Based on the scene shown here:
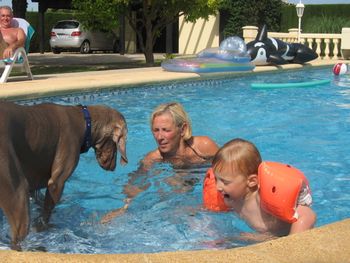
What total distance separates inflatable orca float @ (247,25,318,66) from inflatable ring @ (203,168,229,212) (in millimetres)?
10772

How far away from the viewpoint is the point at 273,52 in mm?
14641

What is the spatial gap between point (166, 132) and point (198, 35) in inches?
923

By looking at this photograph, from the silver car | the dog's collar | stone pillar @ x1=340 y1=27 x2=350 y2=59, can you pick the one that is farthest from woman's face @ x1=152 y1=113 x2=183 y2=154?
the silver car

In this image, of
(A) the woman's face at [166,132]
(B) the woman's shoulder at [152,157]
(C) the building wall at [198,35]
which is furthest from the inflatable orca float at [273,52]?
(C) the building wall at [198,35]

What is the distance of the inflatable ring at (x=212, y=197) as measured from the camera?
151 inches

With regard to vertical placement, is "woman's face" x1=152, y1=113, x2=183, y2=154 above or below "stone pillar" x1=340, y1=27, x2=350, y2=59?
below

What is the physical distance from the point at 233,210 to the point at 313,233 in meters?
1.39

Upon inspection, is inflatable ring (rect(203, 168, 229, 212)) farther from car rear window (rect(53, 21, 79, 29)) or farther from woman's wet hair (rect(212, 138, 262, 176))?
car rear window (rect(53, 21, 79, 29))

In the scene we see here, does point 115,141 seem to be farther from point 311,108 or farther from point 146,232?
point 311,108

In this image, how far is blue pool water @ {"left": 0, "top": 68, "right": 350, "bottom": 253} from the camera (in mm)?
3598

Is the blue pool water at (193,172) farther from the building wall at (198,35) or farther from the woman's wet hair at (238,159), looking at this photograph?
the building wall at (198,35)

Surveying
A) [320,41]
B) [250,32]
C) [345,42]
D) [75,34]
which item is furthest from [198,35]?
[345,42]

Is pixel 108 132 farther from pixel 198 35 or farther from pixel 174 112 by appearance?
pixel 198 35

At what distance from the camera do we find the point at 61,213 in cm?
396
